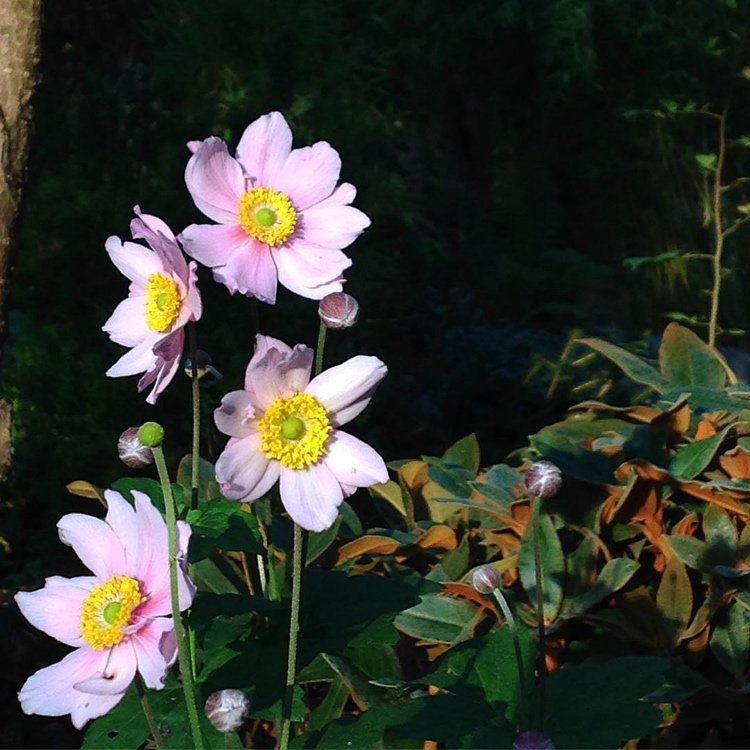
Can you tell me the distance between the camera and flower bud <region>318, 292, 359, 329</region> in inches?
36.7

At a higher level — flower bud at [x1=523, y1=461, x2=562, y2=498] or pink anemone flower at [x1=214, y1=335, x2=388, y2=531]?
pink anemone flower at [x1=214, y1=335, x2=388, y2=531]

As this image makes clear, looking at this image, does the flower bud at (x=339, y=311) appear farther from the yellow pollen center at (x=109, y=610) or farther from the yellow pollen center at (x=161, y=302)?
the yellow pollen center at (x=109, y=610)

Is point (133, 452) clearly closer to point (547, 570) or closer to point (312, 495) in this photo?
point (312, 495)

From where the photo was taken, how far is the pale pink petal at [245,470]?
3.02 ft

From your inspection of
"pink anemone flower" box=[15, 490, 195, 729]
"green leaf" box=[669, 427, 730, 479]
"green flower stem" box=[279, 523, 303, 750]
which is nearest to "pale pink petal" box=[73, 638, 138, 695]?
"pink anemone flower" box=[15, 490, 195, 729]

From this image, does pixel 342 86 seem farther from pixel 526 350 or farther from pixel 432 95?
pixel 432 95

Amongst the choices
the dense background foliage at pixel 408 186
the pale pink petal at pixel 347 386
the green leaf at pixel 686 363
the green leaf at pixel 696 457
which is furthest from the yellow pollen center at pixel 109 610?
the green leaf at pixel 686 363

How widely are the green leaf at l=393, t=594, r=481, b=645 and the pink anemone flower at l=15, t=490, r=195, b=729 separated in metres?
0.54

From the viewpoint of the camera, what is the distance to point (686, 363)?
178cm

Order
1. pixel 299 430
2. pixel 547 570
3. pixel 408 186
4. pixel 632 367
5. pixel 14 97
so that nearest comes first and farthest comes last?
pixel 299 430 → pixel 547 570 → pixel 14 97 → pixel 632 367 → pixel 408 186

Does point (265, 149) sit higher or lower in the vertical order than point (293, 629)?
higher

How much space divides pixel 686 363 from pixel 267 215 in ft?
3.14

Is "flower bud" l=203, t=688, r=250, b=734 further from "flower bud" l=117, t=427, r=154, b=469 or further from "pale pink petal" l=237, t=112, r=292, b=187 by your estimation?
"pale pink petal" l=237, t=112, r=292, b=187

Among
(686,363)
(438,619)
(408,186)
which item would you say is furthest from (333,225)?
(408,186)
